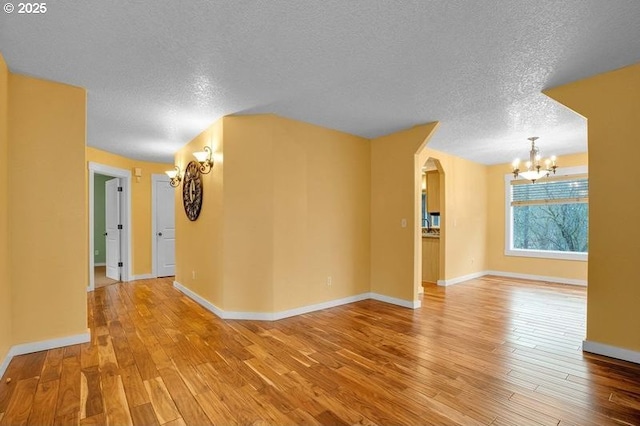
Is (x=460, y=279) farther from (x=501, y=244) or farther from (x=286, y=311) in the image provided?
(x=286, y=311)

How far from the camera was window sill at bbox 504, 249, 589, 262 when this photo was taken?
569 centimetres

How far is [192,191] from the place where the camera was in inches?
183

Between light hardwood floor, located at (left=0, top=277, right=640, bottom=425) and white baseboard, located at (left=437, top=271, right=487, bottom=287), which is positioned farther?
white baseboard, located at (left=437, top=271, right=487, bottom=287)

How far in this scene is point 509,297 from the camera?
15.7ft

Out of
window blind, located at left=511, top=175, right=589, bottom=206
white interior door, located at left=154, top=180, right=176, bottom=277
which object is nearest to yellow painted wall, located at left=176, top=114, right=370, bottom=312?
white interior door, located at left=154, top=180, right=176, bottom=277

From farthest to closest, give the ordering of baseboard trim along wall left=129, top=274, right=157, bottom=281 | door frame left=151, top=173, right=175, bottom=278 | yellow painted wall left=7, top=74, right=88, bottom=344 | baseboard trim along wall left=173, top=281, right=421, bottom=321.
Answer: door frame left=151, top=173, right=175, bottom=278
baseboard trim along wall left=129, top=274, right=157, bottom=281
baseboard trim along wall left=173, top=281, right=421, bottom=321
yellow painted wall left=7, top=74, right=88, bottom=344

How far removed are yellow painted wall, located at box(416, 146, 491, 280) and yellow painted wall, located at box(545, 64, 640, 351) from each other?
259 cm

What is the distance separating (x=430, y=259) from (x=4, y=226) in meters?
6.09

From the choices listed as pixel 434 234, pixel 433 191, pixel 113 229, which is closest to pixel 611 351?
pixel 434 234

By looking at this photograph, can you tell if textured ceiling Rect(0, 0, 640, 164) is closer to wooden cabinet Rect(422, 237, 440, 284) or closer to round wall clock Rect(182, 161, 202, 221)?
round wall clock Rect(182, 161, 202, 221)

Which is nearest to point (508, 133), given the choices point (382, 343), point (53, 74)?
point (382, 343)

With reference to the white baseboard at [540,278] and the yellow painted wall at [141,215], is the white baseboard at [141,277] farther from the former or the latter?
the white baseboard at [540,278]

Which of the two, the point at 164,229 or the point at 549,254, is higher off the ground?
the point at 164,229
